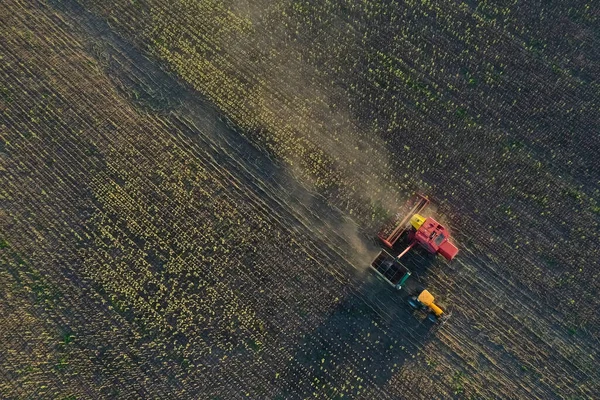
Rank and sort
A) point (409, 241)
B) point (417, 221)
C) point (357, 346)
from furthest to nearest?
point (409, 241) < point (417, 221) < point (357, 346)

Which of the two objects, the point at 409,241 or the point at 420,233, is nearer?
the point at 420,233

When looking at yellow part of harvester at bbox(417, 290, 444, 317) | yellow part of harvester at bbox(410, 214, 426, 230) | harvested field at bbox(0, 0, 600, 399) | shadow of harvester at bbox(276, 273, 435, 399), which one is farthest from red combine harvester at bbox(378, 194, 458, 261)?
shadow of harvester at bbox(276, 273, 435, 399)

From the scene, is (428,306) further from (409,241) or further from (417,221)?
(417,221)

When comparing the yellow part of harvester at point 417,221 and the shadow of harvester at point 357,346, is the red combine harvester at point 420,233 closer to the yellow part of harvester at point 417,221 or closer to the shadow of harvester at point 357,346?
the yellow part of harvester at point 417,221

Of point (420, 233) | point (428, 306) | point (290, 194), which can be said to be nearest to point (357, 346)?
point (428, 306)

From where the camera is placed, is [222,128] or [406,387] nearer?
[406,387]

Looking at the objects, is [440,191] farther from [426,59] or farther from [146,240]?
[146,240]

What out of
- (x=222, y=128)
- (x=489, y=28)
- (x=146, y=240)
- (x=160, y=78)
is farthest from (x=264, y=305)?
(x=489, y=28)

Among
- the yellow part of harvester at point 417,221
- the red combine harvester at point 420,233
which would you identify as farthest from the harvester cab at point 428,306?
the yellow part of harvester at point 417,221

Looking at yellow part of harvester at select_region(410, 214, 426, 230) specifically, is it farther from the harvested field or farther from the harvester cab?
the harvester cab
